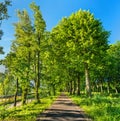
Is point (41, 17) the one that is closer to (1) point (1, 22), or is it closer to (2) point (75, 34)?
(2) point (75, 34)

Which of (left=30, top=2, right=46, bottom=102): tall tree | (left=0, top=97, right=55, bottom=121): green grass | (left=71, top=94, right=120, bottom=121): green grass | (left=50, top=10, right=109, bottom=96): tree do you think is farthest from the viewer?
(left=50, top=10, right=109, bottom=96): tree

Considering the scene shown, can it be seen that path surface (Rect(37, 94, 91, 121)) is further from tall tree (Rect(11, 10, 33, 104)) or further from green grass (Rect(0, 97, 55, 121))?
tall tree (Rect(11, 10, 33, 104))

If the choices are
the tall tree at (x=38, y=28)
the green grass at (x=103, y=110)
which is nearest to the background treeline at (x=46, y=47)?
the tall tree at (x=38, y=28)

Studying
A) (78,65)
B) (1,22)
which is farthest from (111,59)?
(1,22)

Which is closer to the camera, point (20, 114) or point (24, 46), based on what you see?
point (20, 114)

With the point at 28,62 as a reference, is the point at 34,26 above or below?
above

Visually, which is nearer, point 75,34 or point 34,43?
point 34,43

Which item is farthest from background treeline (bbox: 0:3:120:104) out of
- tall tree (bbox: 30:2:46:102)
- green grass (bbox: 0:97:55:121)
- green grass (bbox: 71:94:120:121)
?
green grass (bbox: 71:94:120:121)

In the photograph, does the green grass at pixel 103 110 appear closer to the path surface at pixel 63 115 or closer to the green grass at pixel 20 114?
the path surface at pixel 63 115

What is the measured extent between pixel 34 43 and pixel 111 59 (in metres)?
38.4

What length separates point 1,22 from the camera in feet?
74.3

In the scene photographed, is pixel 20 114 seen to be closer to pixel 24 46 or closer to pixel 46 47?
pixel 46 47

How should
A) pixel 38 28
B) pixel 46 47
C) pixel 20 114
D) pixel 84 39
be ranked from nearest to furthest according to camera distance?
pixel 20 114, pixel 38 28, pixel 46 47, pixel 84 39

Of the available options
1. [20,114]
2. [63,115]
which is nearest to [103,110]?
[63,115]
